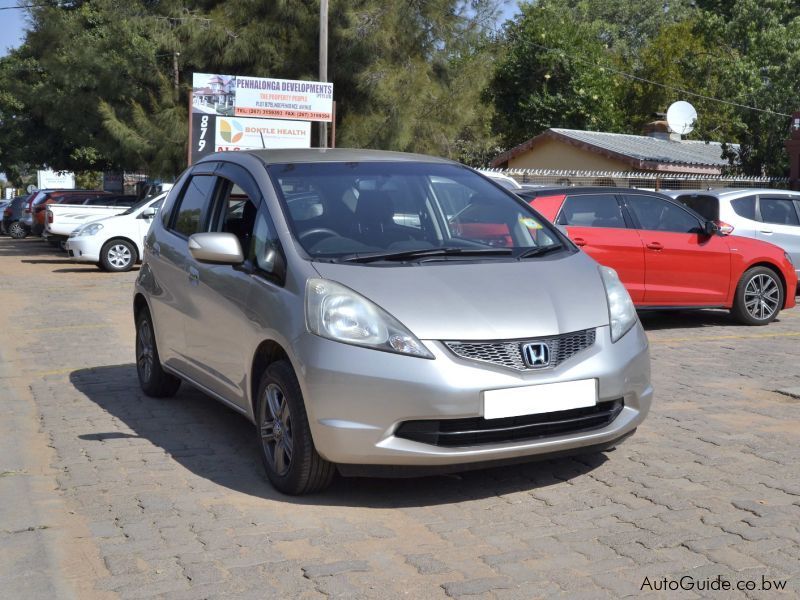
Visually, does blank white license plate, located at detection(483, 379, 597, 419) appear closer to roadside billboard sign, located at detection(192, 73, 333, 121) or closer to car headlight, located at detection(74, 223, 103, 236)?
car headlight, located at detection(74, 223, 103, 236)

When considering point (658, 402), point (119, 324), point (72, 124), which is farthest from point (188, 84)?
point (658, 402)

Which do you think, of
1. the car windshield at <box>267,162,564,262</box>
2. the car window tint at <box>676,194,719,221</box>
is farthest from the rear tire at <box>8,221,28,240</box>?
the car windshield at <box>267,162,564,262</box>

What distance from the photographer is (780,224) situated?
14.1 metres

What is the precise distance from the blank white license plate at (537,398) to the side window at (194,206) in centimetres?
274

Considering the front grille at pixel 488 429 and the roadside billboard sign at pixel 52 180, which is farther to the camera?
the roadside billboard sign at pixel 52 180

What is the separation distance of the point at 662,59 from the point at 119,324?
4281cm

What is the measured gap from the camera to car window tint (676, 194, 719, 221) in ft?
45.3

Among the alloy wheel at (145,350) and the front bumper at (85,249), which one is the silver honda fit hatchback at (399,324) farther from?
the front bumper at (85,249)

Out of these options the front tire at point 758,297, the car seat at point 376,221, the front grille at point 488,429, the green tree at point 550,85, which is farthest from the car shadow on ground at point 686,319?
the green tree at point 550,85

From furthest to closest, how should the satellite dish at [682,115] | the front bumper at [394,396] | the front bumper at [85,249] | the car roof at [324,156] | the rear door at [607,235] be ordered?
the satellite dish at [682,115] < the front bumper at [85,249] < the rear door at [607,235] < the car roof at [324,156] < the front bumper at [394,396]

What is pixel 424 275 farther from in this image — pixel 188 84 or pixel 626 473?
pixel 188 84

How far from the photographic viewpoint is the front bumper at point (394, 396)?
4711 mm

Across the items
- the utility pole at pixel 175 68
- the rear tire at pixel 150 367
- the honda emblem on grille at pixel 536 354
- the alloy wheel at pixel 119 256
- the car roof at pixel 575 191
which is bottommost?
the alloy wheel at pixel 119 256

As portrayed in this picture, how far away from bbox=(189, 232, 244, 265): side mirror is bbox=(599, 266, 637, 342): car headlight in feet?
6.36
